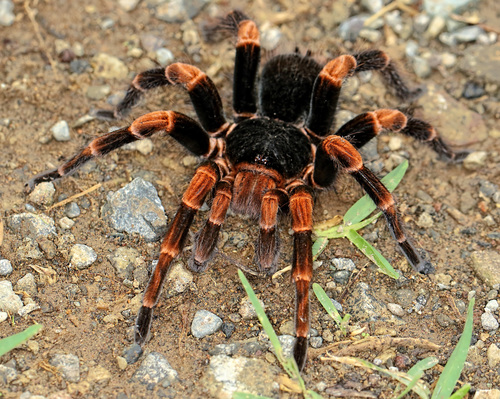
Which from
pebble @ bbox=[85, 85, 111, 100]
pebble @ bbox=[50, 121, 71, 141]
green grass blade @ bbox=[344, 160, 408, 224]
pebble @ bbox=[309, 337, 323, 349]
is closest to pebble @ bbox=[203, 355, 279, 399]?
pebble @ bbox=[309, 337, 323, 349]

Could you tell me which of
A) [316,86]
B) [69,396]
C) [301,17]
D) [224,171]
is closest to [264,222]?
[224,171]

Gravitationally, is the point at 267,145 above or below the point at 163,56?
below

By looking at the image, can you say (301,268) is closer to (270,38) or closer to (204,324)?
(204,324)

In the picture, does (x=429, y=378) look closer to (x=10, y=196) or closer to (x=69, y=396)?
(x=69, y=396)

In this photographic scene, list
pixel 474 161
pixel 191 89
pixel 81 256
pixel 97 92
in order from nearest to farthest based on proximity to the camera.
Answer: pixel 81 256 < pixel 191 89 < pixel 474 161 < pixel 97 92

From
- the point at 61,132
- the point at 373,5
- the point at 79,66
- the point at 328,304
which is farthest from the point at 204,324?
the point at 373,5

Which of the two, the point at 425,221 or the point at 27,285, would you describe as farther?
the point at 425,221
